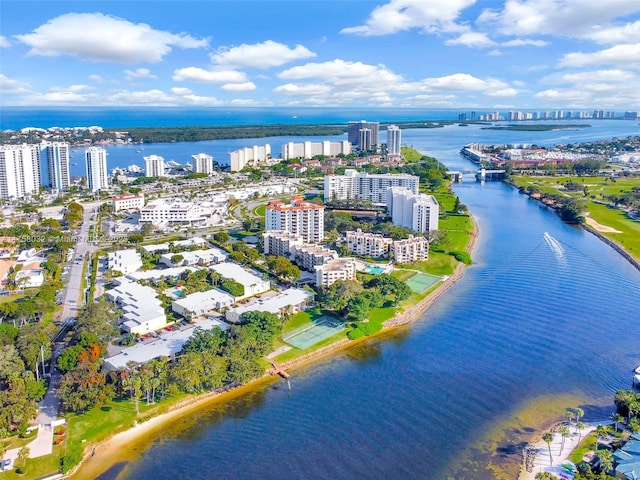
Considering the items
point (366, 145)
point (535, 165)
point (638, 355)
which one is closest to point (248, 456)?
point (638, 355)

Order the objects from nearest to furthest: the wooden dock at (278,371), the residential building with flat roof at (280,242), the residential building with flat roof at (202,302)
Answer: the wooden dock at (278,371) → the residential building with flat roof at (202,302) → the residential building with flat roof at (280,242)

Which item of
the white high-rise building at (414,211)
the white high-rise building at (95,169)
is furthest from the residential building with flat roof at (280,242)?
the white high-rise building at (95,169)

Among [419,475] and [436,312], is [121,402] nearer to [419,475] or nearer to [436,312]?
[419,475]

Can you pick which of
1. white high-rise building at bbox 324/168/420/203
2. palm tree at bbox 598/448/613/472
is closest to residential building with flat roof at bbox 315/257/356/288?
palm tree at bbox 598/448/613/472

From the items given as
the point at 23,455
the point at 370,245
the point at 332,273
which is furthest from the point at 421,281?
the point at 23,455

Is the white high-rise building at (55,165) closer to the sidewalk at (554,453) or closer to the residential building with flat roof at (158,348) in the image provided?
the residential building with flat roof at (158,348)

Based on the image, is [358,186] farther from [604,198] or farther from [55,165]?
[55,165]

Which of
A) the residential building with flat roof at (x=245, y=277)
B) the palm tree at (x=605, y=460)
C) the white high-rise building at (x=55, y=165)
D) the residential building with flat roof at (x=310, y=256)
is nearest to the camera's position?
the palm tree at (x=605, y=460)
